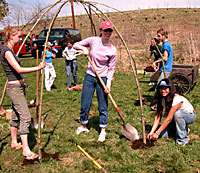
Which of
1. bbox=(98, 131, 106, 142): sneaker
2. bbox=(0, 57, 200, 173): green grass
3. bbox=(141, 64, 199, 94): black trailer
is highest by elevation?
bbox=(141, 64, 199, 94): black trailer

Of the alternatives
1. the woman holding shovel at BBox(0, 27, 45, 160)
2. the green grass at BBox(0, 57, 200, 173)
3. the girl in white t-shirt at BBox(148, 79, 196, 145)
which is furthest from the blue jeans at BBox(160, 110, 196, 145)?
the woman holding shovel at BBox(0, 27, 45, 160)

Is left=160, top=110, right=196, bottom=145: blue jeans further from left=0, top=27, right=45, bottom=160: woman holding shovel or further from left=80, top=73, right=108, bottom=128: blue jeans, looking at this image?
left=0, top=27, right=45, bottom=160: woman holding shovel

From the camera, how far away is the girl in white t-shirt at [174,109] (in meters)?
3.80

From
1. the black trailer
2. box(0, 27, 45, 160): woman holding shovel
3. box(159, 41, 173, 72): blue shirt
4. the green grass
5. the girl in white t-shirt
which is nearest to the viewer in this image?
box(0, 27, 45, 160): woman holding shovel

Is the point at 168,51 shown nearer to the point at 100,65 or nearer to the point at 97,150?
the point at 100,65

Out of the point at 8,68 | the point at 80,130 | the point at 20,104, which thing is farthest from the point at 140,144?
the point at 8,68

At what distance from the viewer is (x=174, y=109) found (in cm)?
382

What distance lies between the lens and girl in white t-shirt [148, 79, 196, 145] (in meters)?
3.80

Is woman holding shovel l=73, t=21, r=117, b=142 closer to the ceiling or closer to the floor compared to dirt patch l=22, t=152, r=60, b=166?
closer to the ceiling

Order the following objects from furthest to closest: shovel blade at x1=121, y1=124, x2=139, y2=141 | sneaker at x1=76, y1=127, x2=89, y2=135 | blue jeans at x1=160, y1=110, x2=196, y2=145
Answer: sneaker at x1=76, y1=127, x2=89, y2=135
shovel blade at x1=121, y1=124, x2=139, y2=141
blue jeans at x1=160, y1=110, x2=196, y2=145

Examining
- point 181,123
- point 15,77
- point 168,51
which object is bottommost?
point 181,123

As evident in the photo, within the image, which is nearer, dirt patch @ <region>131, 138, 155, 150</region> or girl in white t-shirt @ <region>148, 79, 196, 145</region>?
girl in white t-shirt @ <region>148, 79, 196, 145</region>

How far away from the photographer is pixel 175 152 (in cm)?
377

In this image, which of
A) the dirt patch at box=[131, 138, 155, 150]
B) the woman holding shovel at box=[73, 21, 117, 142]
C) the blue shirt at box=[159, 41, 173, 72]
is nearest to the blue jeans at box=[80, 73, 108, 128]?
the woman holding shovel at box=[73, 21, 117, 142]
